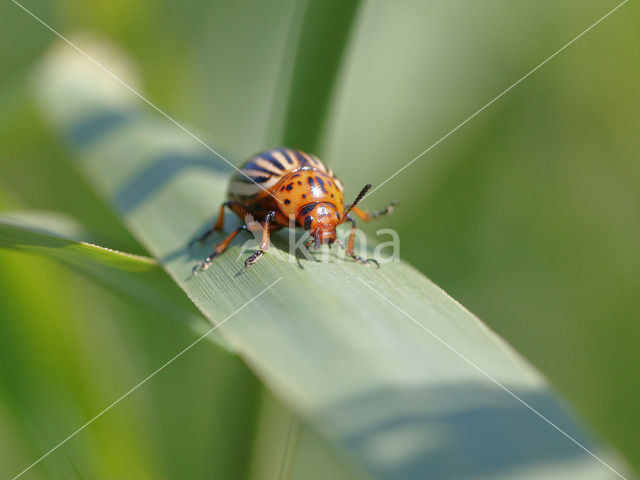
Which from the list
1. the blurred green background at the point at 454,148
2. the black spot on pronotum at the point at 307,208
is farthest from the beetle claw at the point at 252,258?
the blurred green background at the point at 454,148

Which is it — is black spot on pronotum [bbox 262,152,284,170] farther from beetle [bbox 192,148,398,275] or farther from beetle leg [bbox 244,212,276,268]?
beetle leg [bbox 244,212,276,268]

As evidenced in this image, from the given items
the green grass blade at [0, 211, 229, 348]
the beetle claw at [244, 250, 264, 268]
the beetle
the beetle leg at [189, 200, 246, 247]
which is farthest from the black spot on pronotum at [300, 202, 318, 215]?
the green grass blade at [0, 211, 229, 348]

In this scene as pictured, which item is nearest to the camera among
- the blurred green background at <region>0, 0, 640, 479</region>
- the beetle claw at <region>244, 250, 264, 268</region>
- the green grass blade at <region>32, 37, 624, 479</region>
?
the green grass blade at <region>32, 37, 624, 479</region>

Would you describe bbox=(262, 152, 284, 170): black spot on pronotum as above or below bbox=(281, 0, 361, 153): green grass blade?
below

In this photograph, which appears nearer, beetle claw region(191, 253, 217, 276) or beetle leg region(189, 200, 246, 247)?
beetle claw region(191, 253, 217, 276)

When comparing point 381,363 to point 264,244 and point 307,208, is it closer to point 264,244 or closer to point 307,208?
point 264,244

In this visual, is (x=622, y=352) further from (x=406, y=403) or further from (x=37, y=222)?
(x=37, y=222)

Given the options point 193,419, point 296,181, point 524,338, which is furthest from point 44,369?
point 524,338

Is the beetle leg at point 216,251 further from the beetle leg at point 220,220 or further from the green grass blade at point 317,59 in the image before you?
the green grass blade at point 317,59
